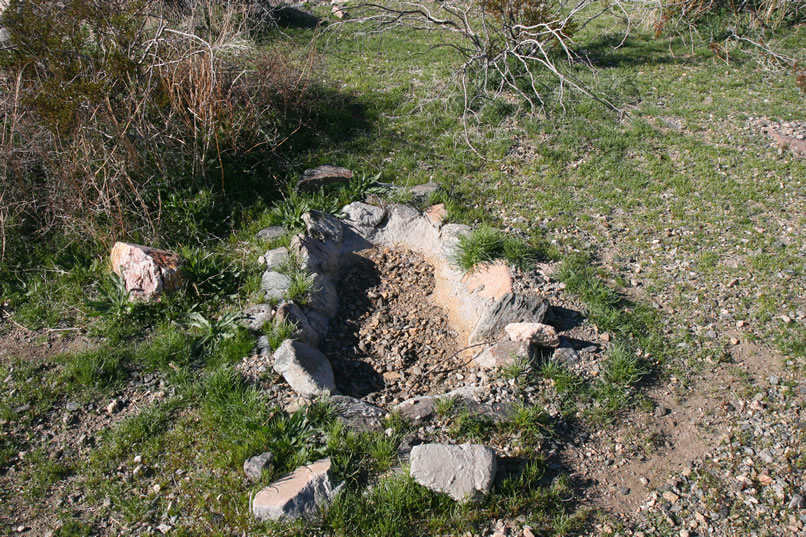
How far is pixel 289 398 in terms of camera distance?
377cm

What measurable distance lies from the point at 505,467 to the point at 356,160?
3912 mm

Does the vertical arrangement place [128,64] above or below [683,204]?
above

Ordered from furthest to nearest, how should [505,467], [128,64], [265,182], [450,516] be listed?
[265,182] < [128,64] < [505,467] < [450,516]

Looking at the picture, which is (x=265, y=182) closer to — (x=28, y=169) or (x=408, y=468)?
(x=28, y=169)

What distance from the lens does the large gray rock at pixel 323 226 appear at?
5223mm

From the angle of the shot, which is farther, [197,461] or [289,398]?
[289,398]

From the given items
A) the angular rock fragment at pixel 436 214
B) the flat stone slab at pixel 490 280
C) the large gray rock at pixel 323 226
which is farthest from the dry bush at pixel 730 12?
the large gray rock at pixel 323 226

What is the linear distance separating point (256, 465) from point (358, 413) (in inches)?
25.6

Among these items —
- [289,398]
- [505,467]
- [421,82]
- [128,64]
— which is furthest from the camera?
[421,82]

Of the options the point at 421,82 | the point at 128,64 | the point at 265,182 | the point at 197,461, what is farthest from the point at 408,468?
the point at 421,82

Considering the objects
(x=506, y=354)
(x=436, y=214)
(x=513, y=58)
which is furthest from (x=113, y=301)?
(x=513, y=58)

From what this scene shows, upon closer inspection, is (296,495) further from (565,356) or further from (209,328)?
(565,356)

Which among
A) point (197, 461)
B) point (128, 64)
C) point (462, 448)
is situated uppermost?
point (128, 64)

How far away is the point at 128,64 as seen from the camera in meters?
5.60
